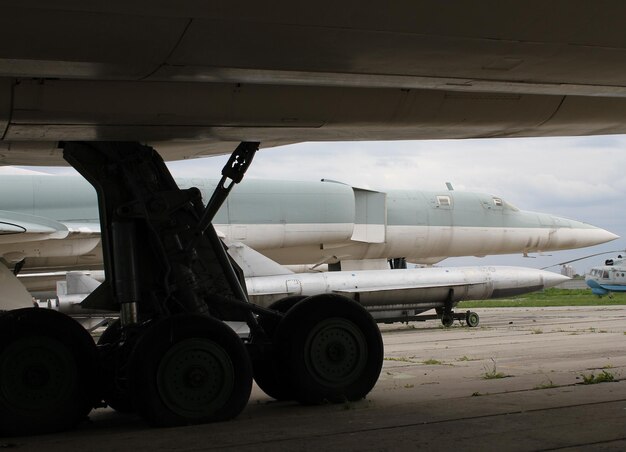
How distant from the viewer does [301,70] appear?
4594 millimetres

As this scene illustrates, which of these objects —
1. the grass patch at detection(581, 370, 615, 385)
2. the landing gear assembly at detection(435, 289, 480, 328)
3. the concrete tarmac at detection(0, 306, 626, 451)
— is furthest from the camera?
the landing gear assembly at detection(435, 289, 480, 328)

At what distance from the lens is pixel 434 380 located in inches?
331

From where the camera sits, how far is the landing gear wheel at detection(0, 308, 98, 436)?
555 centimetres

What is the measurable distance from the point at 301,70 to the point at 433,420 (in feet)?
8.97

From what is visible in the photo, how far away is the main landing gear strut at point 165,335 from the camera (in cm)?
562

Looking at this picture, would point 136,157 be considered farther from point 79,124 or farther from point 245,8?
point 245,8

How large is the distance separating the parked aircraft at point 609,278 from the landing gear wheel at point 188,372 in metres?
40.9

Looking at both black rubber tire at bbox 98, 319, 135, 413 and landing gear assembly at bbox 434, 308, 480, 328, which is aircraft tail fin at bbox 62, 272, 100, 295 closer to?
landing gear assembly at bbox 434, 308, 480, 328

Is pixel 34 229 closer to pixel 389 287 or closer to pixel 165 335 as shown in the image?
pixel 389 287

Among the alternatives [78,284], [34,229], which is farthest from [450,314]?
[34,229]

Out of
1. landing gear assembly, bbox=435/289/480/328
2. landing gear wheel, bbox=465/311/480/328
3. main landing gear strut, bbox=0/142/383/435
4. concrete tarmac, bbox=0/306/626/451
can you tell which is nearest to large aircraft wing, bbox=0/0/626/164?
main landing gear strut, bbox=0/142/383/435

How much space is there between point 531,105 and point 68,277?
14.8 meters

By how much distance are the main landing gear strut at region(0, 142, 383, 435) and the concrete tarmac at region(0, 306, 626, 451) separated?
192 mm

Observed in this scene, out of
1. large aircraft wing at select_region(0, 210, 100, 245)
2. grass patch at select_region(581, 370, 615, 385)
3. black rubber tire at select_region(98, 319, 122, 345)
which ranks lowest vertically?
grass patch at select_region(581, 370, 615, 385)
